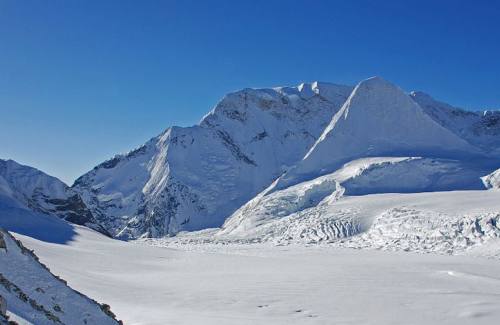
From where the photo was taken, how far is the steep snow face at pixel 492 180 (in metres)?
118

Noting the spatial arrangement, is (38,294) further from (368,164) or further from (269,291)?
(368,164)

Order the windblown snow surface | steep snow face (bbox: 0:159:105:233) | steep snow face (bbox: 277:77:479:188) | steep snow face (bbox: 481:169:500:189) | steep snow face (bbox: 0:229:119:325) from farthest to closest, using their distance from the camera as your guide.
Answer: steep snow face (bbox: 277:77:479:188)
steep snow face (bbox: 481:169:500:189)
steep snow face (bbox: 0:159:105:233)
the windblown snow surface
steep snow face (bbox: 0:229:119:325)

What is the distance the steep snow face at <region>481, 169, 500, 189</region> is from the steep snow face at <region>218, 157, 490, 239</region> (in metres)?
1.55

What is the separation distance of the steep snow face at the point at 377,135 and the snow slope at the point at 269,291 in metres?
96.0

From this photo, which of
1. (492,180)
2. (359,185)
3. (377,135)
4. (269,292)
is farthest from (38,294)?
(377,135)

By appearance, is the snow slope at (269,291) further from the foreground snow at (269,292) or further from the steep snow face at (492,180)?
the steep snow face at (492,180)

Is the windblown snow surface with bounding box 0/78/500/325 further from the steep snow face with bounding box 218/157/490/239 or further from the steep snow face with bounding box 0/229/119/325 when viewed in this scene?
the steep snow face with bounding box 0/229/119/325

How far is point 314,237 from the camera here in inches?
4161

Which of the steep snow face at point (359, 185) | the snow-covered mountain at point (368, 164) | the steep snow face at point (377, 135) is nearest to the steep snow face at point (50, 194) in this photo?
the steep snow face at point (359, 185)

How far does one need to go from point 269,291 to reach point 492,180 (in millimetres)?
102624

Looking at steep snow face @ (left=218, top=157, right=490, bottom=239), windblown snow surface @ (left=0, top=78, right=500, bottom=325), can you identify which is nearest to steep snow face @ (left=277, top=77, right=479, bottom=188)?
windblown snow surface @ (left=0, top=78, right=500, bottom=325)

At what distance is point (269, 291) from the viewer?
32625 mm

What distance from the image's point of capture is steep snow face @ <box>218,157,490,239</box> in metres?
124

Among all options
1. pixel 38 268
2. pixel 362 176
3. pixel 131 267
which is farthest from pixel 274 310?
pixel 362 176
